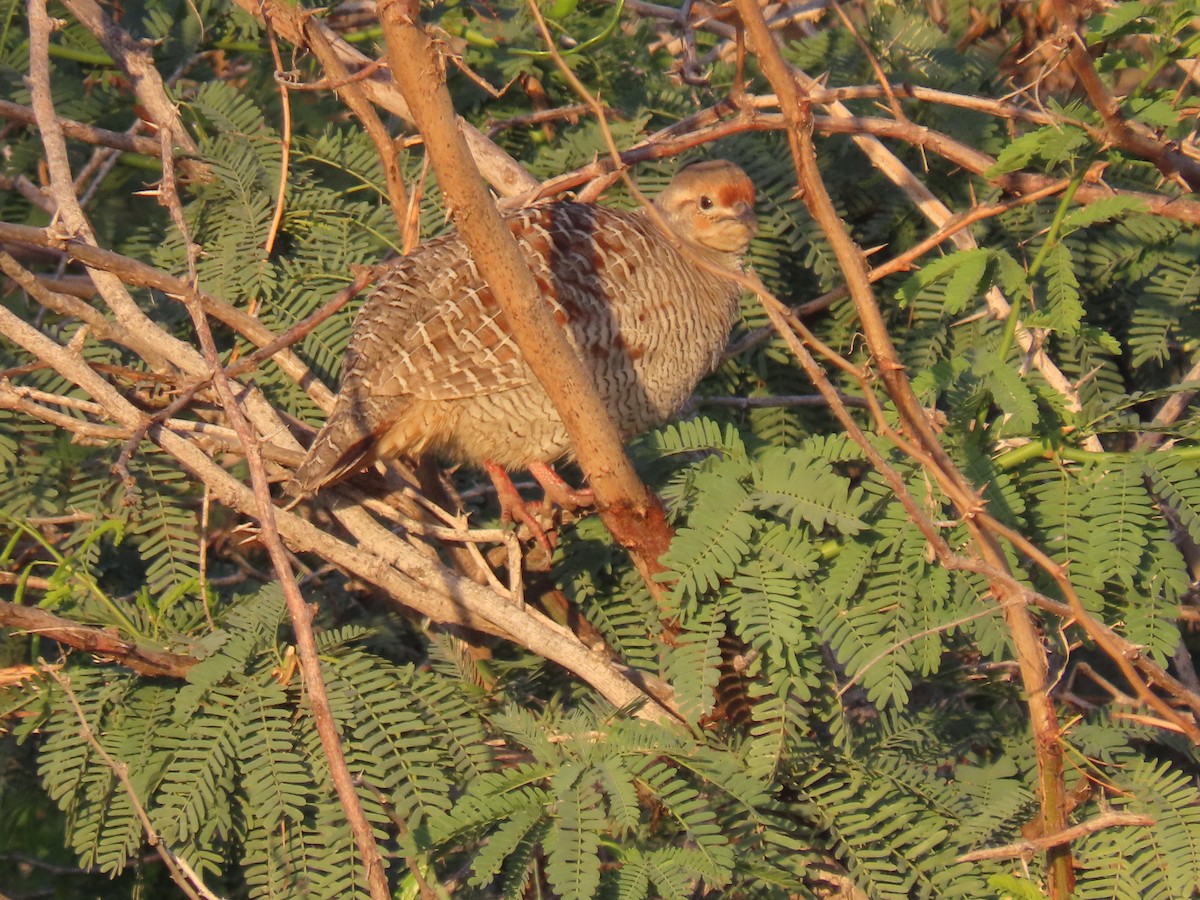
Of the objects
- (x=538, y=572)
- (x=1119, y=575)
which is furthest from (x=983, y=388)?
(x=538, y=572)

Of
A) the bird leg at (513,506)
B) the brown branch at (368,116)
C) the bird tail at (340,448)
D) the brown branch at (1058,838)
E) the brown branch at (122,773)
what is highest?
the brown branch at (368,116)

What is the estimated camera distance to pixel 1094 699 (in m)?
3.98

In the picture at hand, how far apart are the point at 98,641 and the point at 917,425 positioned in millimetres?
1930

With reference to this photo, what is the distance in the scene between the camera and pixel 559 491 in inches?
146

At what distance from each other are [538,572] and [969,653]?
1210mm

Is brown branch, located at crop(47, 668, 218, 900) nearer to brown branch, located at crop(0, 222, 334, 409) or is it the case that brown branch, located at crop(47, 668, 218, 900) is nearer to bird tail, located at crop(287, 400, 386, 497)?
bird tail, located at crop(287, 400, 386, 497)

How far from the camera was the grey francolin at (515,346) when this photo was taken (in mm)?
3609

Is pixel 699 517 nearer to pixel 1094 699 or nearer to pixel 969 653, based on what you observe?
pixel 969 653

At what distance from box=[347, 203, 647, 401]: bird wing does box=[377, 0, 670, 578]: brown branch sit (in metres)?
0.71

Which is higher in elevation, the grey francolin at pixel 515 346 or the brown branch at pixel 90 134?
the brown branch at pixel 90 134

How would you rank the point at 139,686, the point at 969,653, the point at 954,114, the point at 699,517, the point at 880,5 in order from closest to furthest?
the point at 699,517, the point at 139,686, the point at 969,653, the point at 954,114, the point at 880,5

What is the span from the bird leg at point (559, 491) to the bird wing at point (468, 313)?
28 cm

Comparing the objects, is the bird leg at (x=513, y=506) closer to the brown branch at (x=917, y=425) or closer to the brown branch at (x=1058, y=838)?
the brown branch at (x=917, y=425)

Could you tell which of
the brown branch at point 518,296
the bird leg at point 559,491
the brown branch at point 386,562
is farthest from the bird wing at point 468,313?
the brown branch at point 518,296
